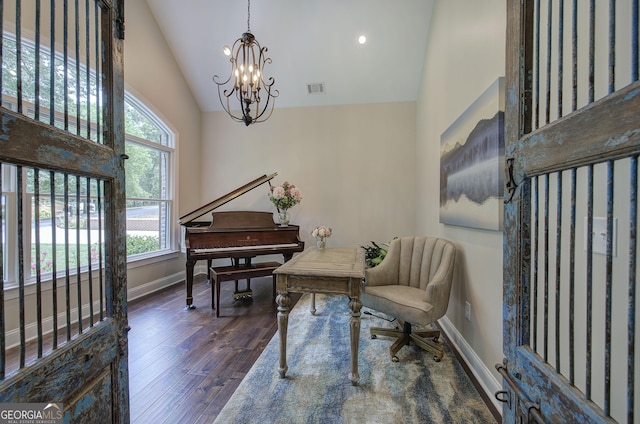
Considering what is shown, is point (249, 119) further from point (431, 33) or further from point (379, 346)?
point (431, 33)

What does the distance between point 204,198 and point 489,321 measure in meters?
4.52

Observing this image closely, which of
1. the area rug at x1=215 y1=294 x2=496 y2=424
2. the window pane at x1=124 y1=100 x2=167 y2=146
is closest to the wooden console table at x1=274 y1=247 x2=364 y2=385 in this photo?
the area rug at x1=215 y1=294 x2=496 y2=424

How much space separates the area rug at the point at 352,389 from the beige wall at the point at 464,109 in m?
0.29

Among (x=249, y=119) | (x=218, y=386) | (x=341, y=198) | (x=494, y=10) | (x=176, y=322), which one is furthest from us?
(x=341, y=198)

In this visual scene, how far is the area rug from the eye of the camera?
5.31 feet

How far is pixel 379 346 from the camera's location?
242 cm

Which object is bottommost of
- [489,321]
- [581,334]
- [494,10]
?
[489,321]

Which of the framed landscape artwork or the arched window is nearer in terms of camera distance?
the framed landscape artwork

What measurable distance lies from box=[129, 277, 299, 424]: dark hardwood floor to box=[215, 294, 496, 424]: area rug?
172mm

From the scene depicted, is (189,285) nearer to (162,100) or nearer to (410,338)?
(410,338)

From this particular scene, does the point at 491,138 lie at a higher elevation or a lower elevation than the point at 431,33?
lower

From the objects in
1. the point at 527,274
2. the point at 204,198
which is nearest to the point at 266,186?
the point at 204,198

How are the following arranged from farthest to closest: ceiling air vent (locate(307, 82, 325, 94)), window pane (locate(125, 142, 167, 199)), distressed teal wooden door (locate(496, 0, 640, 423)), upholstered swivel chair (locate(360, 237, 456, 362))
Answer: ceiling air vent (locate(307, 82, 325, 94)), window pane (locate(125, 142, 167, 199)), upholstered swivel chair (locate(360, 237, 456, 362)), distressed teal wooden door (locate(496, 0, 640, 423))

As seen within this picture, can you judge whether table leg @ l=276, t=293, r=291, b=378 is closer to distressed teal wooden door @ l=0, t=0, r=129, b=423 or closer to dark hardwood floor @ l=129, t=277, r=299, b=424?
dark hardwood floor @ l=129, t=277, r=299, b=424
